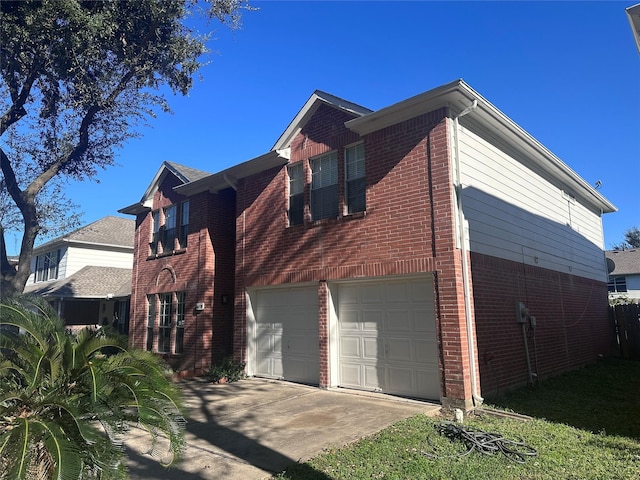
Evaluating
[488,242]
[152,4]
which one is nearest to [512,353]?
[488,242]

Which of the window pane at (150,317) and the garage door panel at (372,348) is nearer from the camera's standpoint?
the garage door panel at (372,348)

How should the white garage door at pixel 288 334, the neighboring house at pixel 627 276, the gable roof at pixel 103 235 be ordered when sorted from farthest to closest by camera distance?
the neighboring house at pixel 627 276
the gable roof at pixel 103 235
the white garage door at pixel 288 334

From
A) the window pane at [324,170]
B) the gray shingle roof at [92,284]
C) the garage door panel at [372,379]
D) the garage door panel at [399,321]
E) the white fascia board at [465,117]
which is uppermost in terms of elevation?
the white fascia board at [465,117]

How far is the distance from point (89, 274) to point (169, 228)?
1031 centimetres

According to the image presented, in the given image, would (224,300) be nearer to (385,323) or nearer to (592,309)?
(385,323)

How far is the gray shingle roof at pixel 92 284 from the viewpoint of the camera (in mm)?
21719

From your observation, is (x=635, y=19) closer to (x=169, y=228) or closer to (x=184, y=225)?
(x=184, y=225)

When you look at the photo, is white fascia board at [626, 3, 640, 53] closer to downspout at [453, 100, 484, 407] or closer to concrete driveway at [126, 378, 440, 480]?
downspout at [453, 100, 484, 407]

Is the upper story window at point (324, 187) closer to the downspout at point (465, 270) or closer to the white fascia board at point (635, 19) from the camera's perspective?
the downspout at point (465, 270)

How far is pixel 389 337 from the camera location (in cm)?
947

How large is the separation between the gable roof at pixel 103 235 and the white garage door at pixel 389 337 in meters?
19.4

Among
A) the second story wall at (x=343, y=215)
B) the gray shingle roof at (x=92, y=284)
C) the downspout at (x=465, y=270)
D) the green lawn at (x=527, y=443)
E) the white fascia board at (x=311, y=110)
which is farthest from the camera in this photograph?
the gray shingle roof at (x=92, y=284)

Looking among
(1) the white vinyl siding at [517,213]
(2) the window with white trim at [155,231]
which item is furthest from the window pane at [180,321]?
(1) the white vinyl siding at [517,213]

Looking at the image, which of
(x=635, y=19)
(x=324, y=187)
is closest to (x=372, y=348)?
(x=324, y=187)
